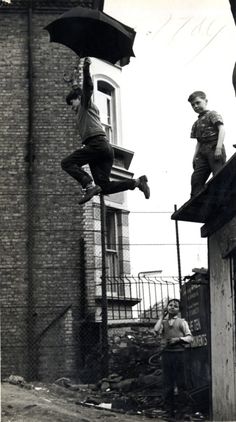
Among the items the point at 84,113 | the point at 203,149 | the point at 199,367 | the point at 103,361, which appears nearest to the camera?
the point at 84,113

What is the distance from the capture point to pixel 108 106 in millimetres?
19203

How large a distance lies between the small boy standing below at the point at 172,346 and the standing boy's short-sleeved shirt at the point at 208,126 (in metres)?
3.73

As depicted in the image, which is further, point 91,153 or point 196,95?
point 196,95

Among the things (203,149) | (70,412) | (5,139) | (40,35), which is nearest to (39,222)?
(5,139)

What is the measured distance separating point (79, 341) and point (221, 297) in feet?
20.7

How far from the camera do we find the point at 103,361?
15.9 m

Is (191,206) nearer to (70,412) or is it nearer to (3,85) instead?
(70,412)

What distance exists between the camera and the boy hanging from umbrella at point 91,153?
7988 millimetres

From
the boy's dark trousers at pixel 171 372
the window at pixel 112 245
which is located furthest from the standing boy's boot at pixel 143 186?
the window at pixel 112 245

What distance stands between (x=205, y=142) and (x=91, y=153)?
262cm

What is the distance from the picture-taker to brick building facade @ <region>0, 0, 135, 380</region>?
16203mm

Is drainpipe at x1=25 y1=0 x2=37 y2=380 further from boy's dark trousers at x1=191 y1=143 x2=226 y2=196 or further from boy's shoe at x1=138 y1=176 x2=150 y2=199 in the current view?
boy's shoe at x1=138 y1=176 x2=150 y2=199

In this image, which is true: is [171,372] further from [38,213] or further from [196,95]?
[38,213]

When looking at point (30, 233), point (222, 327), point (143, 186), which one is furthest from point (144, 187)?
point (30, 233)
